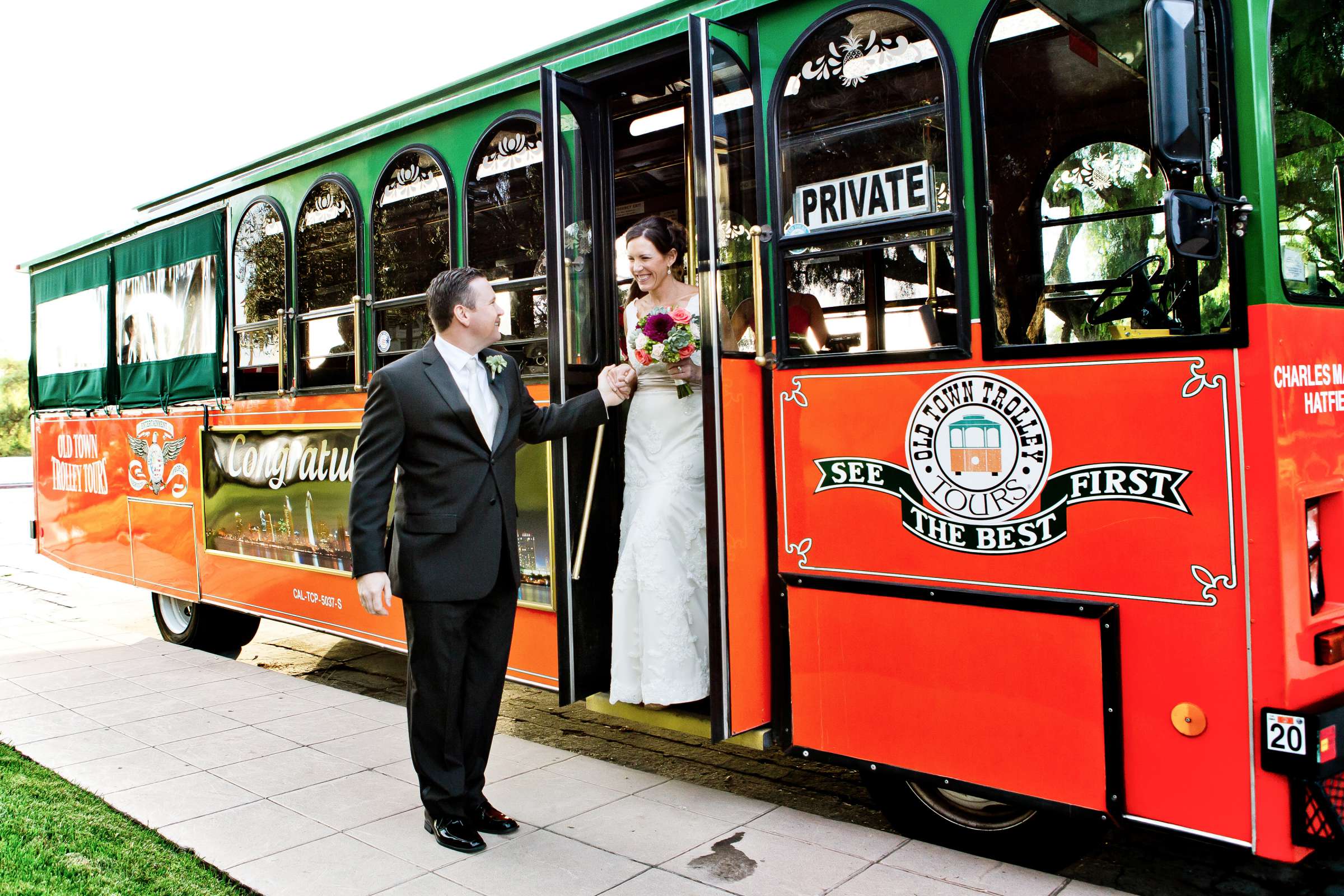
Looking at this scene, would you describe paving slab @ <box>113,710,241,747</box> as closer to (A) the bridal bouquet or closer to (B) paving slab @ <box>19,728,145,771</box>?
(B) paving slab @ <box>19,728,145,771</box>

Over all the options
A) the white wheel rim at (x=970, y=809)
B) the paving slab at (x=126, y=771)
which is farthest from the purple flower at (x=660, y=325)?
the paving slab at (x=126, y=771)

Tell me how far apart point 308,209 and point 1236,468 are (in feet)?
16.8

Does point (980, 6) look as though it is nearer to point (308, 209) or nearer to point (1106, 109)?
point (1106, 109)

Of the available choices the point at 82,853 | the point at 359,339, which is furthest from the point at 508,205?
the point at 82,853

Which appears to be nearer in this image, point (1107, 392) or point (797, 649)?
point (1107, 392)

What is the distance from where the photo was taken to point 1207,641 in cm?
290

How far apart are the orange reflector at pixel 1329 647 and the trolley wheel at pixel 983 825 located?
768 millimetres

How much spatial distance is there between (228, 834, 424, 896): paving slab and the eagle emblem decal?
4186 mm

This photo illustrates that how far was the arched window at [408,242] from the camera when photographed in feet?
17.6

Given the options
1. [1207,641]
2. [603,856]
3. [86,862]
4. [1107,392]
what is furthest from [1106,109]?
[86,862]

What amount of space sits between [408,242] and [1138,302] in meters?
3.72

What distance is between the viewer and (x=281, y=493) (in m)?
6.38

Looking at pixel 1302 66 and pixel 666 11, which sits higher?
pixel 666 11

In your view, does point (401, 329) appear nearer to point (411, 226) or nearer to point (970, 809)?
point (411, 226)
